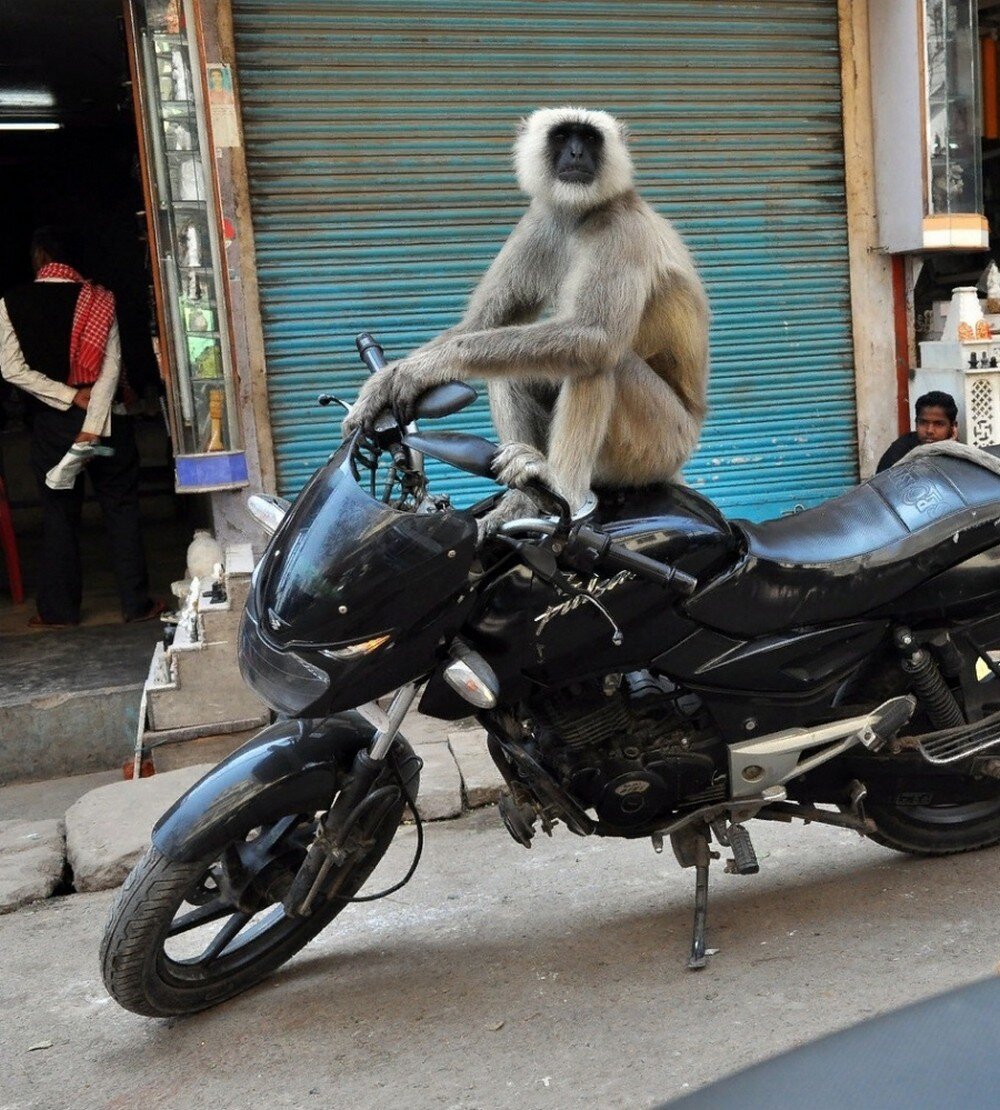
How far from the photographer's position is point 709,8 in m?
6.70

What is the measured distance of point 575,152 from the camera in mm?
3654

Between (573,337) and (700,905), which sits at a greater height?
(573,337)

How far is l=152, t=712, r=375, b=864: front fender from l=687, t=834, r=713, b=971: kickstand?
0.87m

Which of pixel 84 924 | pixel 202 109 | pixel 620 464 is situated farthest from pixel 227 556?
pixel 620 464

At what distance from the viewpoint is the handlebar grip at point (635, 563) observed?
102 inches

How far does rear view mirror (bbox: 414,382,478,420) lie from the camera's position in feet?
8.81

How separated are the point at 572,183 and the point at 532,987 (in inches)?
84.3

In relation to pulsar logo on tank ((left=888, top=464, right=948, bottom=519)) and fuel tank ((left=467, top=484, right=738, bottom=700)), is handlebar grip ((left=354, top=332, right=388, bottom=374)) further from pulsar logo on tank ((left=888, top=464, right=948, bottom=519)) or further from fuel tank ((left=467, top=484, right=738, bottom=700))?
pulsar logo on tank ((left=888, top=464, right=948, bottom=519))

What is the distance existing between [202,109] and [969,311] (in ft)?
12.9

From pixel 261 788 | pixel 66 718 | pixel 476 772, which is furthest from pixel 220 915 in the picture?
pixel 66 718

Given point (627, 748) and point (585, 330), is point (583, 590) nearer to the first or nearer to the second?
point (627, 748)

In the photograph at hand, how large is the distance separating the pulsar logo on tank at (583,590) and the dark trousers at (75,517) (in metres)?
4.48

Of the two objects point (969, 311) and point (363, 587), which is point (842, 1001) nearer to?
point (363, 587)

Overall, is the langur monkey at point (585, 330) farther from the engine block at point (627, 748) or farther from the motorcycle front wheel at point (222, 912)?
the motorcycle front wheel at point (222, 912)
